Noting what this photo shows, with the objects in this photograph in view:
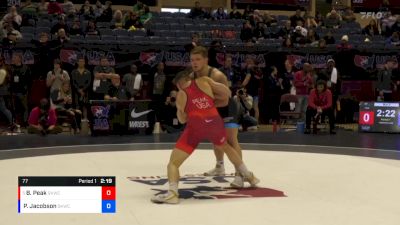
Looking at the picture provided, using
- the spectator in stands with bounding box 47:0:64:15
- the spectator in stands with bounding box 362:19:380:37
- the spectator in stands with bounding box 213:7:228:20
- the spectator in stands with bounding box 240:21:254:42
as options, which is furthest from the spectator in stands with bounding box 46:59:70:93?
the spectator in stands with bounding box 362:19:380:37

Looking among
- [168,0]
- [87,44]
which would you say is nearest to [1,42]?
[87,44]

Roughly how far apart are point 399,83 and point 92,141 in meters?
9.15

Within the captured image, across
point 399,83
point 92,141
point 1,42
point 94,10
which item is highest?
point 94,10

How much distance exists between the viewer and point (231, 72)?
549 inches

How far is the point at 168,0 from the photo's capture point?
1003 inches

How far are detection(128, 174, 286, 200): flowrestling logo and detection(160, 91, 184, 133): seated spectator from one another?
590 centimetres

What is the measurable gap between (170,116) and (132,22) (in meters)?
5.04

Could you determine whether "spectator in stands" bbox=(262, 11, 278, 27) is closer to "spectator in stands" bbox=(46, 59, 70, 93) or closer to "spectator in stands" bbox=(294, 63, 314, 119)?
A: "spectator in stands" bbox=(294, 63, 314, 119)

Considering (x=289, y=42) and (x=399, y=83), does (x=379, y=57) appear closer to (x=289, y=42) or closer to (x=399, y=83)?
(x=399, y=83)

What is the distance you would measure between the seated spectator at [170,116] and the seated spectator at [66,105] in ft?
6.20

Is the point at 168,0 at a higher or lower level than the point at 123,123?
higher

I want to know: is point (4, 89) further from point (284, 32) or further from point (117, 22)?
point (284, 32)

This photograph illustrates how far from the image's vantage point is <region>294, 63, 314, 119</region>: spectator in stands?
14273mm

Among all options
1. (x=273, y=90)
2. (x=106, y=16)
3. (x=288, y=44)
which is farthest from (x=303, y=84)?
(x=106, y=16)
